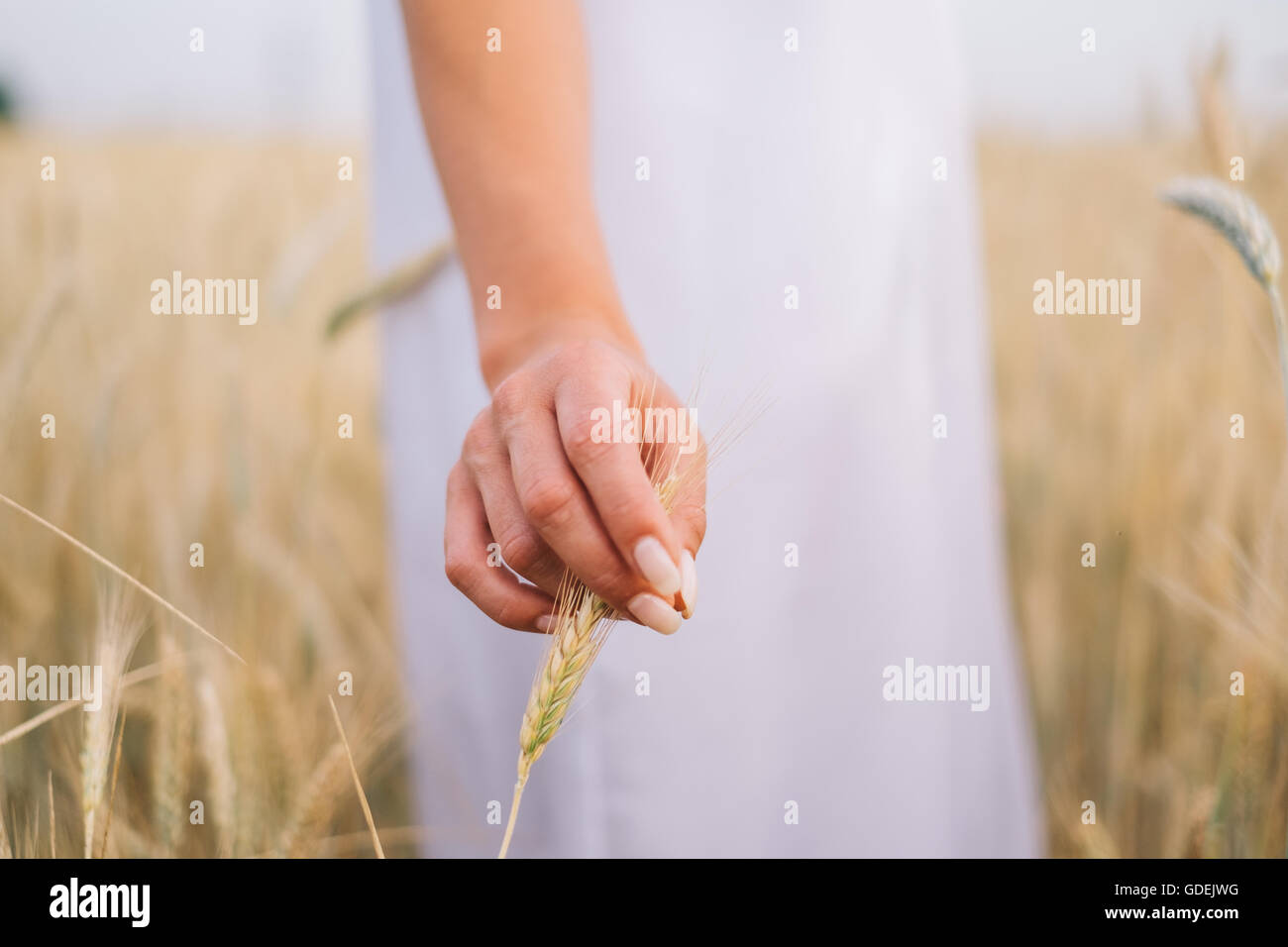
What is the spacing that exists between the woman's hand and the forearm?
3cm

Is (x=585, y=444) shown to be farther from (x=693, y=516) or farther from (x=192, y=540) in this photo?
(x=192, y=540)

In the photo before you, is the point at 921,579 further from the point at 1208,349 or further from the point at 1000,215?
the point at 1000,215

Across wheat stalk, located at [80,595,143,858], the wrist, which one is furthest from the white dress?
wheat stalk, located at [80,595,143,858]

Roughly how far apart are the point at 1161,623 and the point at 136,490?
1181 millimetres

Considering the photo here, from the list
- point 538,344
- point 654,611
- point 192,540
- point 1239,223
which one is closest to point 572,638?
point 654,611

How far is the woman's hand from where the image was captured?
357 mm

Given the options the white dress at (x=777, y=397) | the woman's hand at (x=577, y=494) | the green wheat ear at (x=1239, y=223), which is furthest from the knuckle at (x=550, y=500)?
the green wheat ear at (x=1239, y=223)

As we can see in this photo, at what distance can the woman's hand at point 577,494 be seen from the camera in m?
0.36

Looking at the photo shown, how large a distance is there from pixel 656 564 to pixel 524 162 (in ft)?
0.75

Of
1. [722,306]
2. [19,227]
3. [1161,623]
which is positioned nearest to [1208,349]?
[1161,623]

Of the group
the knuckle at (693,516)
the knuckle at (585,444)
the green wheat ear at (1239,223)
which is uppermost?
the green wheat ear at (1239,223)

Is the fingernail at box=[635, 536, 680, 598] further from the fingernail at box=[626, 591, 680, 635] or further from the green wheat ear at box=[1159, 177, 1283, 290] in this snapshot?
the green wheat ear at box=[1159, 177, 1283, 290]

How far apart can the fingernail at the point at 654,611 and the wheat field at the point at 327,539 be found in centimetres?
26

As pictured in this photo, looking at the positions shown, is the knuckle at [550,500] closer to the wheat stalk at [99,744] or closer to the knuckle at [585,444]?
the knuckle at [585,444]
